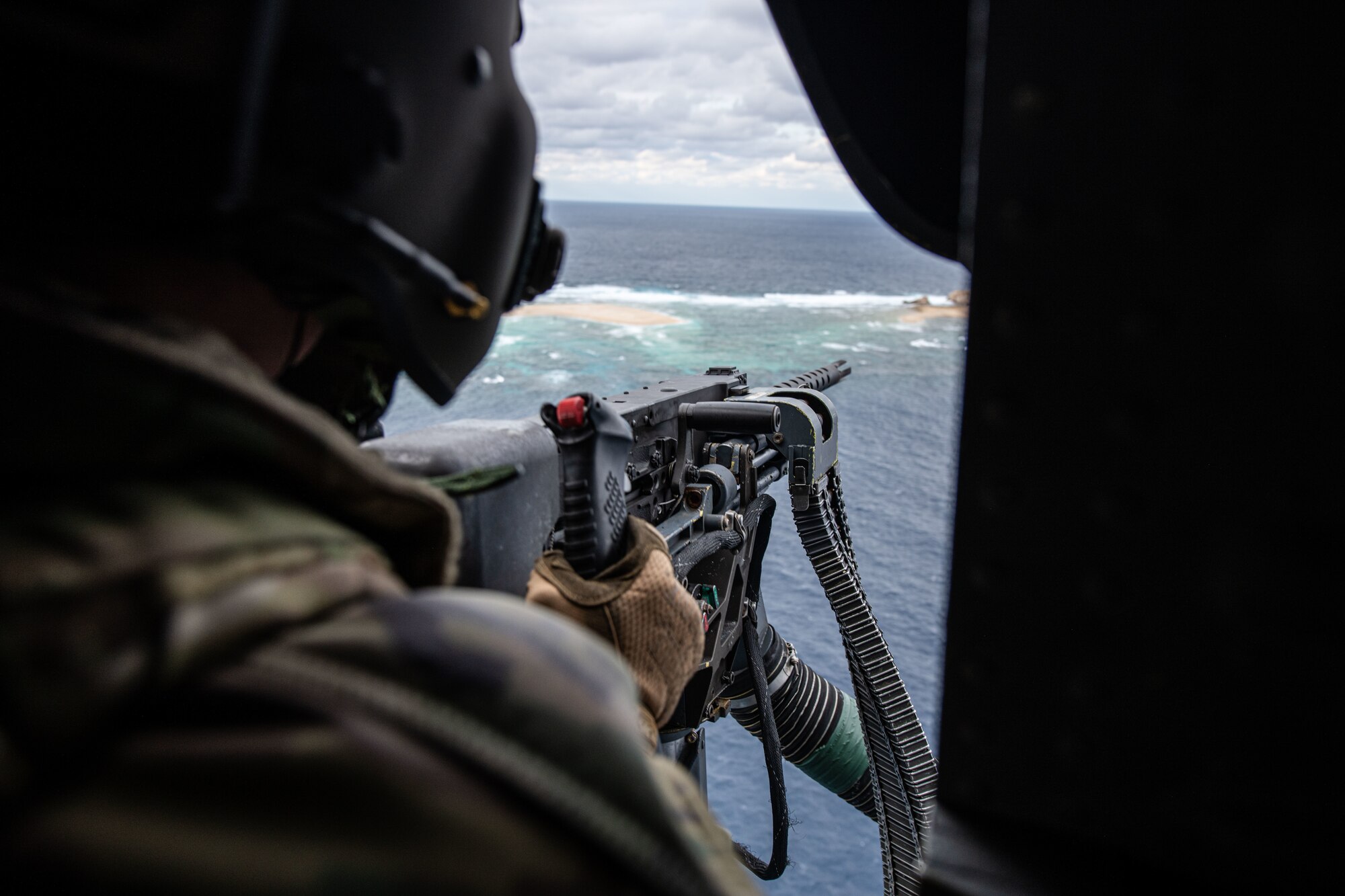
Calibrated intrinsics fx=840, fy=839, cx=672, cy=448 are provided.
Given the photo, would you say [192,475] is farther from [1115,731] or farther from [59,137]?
[1115,731]

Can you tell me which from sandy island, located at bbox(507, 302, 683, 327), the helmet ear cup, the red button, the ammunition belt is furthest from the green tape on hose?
sandy island, located at bbox(507, 302, 683, 327)

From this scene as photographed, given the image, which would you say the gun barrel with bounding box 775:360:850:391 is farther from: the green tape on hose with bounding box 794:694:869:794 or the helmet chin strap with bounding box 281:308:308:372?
the helmet chin strap with bounding box 281:308:308:372

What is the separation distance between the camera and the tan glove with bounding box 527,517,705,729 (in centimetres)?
127

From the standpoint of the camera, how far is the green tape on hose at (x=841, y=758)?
3.07 meters

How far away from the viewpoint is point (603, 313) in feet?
42.5

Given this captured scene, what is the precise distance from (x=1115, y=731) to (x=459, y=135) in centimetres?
64

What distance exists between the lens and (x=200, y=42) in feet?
1.52

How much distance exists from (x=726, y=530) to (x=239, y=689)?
2062mm

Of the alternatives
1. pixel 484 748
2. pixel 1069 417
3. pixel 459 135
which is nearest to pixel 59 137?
pixel 459 135

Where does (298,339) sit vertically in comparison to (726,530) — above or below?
above

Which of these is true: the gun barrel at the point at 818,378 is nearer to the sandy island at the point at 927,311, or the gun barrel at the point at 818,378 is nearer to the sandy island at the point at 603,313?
the sandy island at the point at 603,313

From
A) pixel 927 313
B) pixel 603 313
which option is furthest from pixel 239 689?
pixel 927 313

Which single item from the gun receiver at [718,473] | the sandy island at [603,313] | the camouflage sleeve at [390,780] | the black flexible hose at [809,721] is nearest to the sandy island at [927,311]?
the sandy island at [603,313]

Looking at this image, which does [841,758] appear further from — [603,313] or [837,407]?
[603,313]
